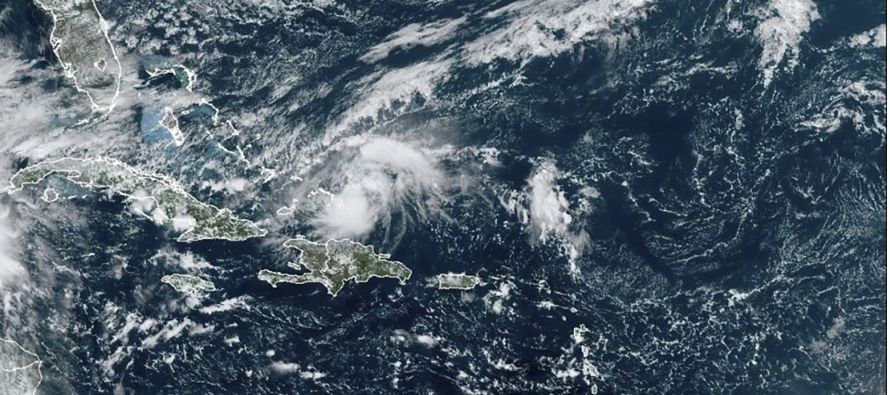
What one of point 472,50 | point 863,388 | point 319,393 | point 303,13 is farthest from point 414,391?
point 863,388

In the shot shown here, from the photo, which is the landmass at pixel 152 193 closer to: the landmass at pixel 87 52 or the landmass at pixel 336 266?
the landmass at pixel 336 266

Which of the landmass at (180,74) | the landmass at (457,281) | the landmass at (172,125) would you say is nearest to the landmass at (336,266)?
the landmass at (457,281)

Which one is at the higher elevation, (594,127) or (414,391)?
(594,127)

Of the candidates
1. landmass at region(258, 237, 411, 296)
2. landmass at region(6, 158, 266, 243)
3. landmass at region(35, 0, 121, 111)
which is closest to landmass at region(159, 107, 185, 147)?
landmass at region(6, 158, 266, 243)

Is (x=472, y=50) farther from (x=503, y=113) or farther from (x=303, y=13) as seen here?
(x=303, y=13)

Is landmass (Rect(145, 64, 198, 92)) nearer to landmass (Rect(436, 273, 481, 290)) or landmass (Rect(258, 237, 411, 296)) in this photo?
landmass (Rect(258, 237, 411, 296))

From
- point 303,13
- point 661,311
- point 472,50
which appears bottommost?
point 661,311
